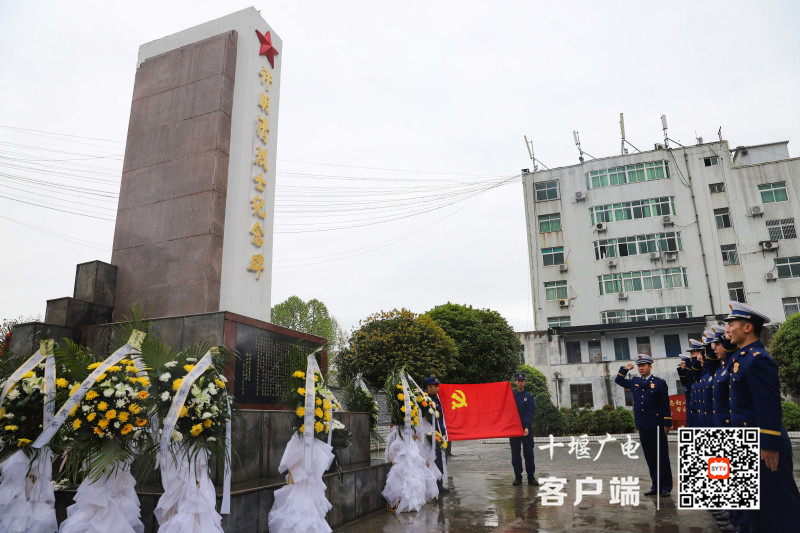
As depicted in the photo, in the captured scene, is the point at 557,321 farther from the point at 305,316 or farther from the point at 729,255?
the point at 305,316

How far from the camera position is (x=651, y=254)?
34.3 meters

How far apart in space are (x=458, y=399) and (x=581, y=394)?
980 inches

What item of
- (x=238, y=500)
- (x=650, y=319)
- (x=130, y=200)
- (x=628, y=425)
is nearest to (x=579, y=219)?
(x=650, y=319)

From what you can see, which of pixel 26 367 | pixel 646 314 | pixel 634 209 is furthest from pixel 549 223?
pixel 26 367

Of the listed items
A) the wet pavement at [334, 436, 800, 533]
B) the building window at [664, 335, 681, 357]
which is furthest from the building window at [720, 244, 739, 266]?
the wet pavement at [334, 436, 800, 533]

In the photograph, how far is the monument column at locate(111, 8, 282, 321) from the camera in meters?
9.70

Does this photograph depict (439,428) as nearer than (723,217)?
Yes

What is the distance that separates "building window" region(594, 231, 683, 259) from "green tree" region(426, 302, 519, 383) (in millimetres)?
12042

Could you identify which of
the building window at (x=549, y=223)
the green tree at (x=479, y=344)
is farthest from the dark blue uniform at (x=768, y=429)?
the building window at (x=549, y=223)

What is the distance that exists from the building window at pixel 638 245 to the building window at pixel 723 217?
241 centimetres

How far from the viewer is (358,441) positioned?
337 inches

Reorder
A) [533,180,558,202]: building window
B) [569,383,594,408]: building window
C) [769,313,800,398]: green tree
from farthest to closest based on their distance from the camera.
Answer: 1. [533,180,558,202]: building window
2. [569,383,594,408]: building window
3. [769,313,800,398]: green tree

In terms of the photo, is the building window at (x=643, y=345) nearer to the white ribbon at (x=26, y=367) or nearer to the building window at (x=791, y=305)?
the building window at (x=791, y=305)

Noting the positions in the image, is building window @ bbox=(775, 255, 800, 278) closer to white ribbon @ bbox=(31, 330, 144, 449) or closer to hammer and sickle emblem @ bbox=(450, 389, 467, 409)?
hammer and sickle emblem @ bbox=(450, 389, 467, 409)
